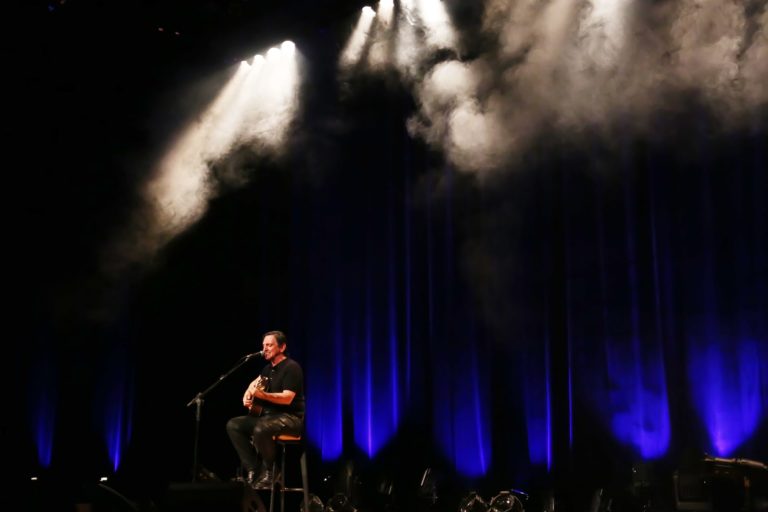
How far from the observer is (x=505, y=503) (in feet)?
21.7

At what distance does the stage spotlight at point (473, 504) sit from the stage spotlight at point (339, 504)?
3.62 feet

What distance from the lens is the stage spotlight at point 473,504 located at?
674 cm

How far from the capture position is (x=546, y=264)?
7.49 m

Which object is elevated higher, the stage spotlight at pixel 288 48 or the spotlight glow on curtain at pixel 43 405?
the stage spotlight at pixel 288 48

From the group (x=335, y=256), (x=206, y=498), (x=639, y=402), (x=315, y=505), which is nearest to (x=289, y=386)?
(x=315, y=505)

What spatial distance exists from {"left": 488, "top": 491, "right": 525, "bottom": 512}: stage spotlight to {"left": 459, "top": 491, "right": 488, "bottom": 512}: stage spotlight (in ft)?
0.21

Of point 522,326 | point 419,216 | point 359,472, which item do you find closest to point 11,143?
point 419,216

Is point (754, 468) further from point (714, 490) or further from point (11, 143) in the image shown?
point (11, 143)

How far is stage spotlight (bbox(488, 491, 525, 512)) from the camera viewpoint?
657 cm

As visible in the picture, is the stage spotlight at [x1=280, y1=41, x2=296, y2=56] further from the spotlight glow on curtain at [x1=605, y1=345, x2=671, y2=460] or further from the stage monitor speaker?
the stage monitor speaker

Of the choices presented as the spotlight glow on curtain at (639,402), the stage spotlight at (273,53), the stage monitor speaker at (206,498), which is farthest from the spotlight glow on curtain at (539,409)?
the stage spotlight at (273,53)

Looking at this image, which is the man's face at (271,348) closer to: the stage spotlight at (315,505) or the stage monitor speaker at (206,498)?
the stage spotlight at (315,505)

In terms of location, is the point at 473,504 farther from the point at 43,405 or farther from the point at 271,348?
the point at 43,405

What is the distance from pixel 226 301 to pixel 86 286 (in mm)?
1504
